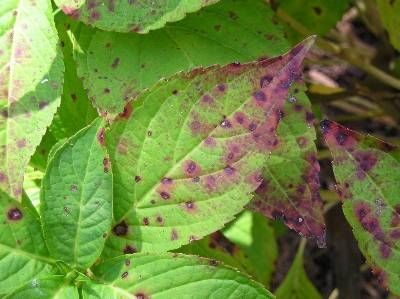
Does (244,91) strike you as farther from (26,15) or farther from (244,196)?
(26,15)

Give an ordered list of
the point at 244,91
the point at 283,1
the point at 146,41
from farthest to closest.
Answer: the point at 283,1 → the point at 146,41 → the point at 244,91

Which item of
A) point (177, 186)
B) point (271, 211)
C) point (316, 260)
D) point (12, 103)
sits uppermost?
point (12, 103)

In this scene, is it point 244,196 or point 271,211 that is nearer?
point 244,196

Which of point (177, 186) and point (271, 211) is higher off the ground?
point (177, 186)

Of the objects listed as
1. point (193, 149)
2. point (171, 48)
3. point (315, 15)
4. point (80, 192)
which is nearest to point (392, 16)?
point (315, 15)

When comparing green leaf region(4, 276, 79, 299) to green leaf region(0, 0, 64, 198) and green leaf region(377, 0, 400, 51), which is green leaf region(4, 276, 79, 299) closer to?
green leaf region(0, 0, 64, 198)

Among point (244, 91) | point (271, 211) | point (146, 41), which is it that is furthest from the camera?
point (146, 41)

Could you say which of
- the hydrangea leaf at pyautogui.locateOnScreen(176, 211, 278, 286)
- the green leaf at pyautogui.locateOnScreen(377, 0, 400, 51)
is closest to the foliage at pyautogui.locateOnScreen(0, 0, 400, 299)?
the green leaf at pyautogui.locateOnScreen(377, 0, 400, 51)

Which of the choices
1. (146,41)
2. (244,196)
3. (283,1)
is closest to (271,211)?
(244,196)
